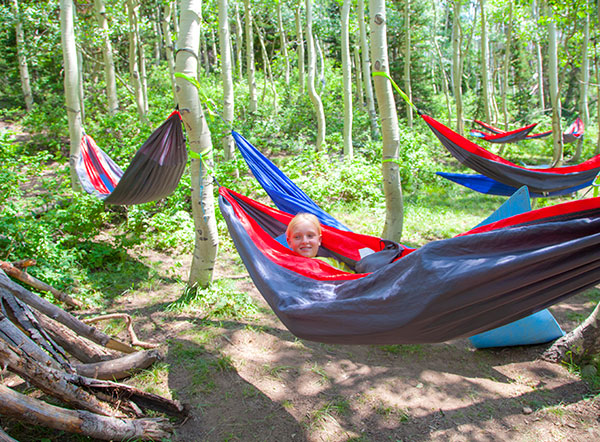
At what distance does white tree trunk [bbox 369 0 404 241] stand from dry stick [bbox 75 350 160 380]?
214 centimetres

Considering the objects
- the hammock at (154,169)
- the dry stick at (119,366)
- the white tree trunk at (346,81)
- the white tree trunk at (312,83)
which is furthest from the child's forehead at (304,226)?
the white tree trunk at (312,83)

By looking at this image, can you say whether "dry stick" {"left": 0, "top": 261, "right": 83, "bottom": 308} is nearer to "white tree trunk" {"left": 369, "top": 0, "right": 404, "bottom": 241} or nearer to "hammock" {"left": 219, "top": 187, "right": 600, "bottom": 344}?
"hammock" {"left": 219, "top": 187, "right": 600, "bottom": 344}

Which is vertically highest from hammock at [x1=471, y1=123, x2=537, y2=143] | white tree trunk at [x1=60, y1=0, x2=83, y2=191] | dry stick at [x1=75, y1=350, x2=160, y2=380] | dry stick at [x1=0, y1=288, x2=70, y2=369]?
white tree trunk at [x1=60, y1=0, x2=83, y2=191]

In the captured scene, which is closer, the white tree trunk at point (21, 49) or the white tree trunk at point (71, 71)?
the white tree trunk at point (71, 71)

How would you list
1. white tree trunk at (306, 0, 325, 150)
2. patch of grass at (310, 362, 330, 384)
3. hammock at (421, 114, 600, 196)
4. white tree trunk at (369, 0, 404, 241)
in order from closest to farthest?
1. patch of grass at (310, 362, 330, 384)
2. white tree trunk at (369, 0, 404, 241)
3. hammock at (421, 114, 600, 196)
4. white tree trunk at (306, 0, 325, 150)

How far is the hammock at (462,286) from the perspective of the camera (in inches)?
49.8

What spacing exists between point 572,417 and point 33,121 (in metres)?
9.74

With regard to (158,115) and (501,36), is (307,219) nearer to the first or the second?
(158,115)

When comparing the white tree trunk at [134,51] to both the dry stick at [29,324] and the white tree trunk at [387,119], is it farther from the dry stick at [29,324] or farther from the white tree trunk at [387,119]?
the dry stick at [29,324]

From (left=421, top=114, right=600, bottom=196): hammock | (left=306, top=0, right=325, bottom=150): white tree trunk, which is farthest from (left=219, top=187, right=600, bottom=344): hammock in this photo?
(left=306, top=0, right=325, bottom=150): white tree trunk

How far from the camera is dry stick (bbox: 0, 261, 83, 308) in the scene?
265cm

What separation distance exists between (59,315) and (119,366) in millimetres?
428

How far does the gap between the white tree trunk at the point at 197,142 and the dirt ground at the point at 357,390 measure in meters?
0.43

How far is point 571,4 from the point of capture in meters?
6.59
